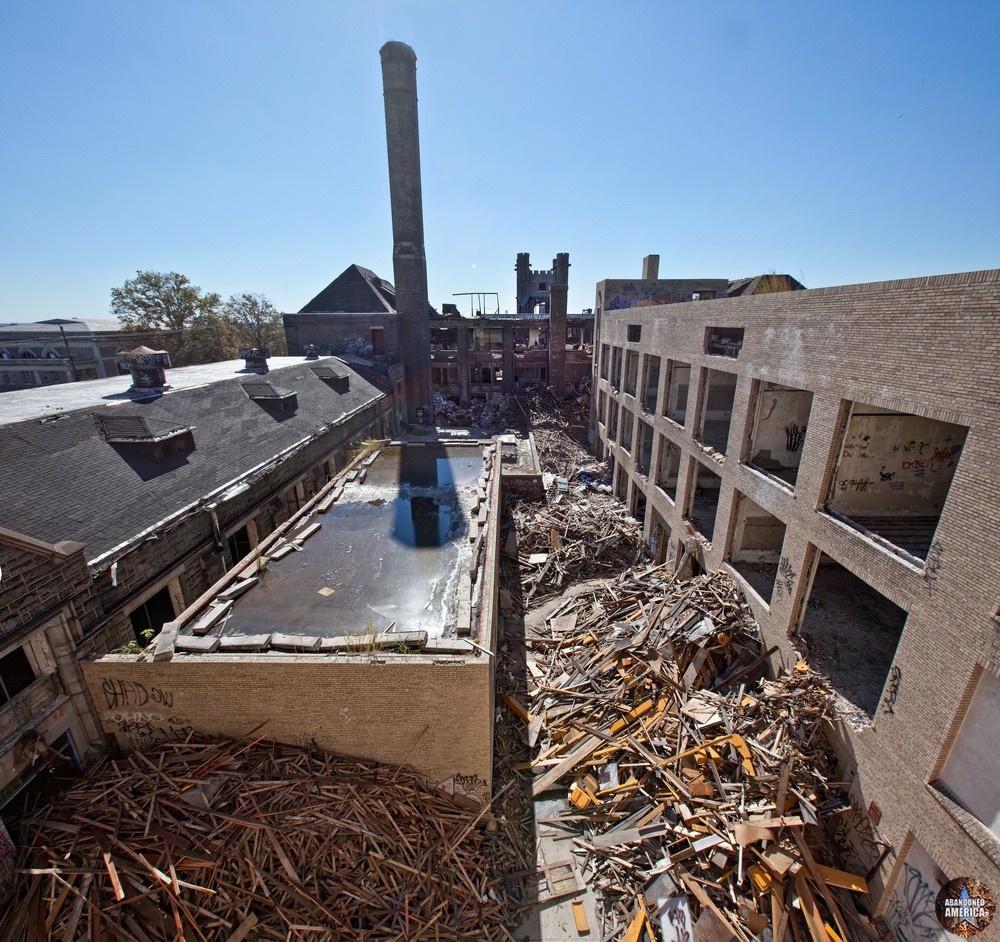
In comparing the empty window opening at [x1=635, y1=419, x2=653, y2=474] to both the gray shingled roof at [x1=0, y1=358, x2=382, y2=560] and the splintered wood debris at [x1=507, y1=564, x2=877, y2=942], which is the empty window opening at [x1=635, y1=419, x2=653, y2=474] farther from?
the gray shingled roof at [x1=0, y1=358, x2=382, y2=560]

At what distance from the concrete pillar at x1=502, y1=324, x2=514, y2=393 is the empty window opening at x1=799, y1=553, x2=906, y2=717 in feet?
104

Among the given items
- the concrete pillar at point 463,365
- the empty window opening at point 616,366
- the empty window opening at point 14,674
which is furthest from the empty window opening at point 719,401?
the concrete pillar at point 463,365

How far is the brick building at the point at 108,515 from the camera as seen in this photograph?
25.1 ft

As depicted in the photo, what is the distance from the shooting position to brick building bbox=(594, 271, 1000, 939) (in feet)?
20.2

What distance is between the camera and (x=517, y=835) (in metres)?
9.47

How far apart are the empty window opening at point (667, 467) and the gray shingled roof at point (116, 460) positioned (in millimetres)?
14282

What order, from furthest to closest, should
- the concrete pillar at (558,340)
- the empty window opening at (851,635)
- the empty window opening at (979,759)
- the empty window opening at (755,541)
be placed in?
1. the concrete pillar at (558,340)
2. the empty window opening at (755,541)
3. the empty window opening at (851,635)
4. the empty window opening at (979,759)

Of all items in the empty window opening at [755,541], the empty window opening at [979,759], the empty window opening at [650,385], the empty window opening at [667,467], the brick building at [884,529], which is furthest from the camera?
the empty window opening at [650,385]

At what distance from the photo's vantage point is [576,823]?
9734mm

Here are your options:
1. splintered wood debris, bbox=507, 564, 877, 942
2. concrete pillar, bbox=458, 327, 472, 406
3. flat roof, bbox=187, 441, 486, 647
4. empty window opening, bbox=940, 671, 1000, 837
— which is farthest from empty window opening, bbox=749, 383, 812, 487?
concrete pillar, bbox=458, 327, 472, 406

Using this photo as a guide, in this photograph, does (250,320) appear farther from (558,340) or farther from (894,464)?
(894,464)

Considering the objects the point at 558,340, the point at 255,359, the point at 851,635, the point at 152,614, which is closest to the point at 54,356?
the point at 255,359

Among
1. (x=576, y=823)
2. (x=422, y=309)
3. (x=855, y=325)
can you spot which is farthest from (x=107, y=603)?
(x=422, y=309)

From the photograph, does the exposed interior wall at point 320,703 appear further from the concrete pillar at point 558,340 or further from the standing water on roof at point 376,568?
the concrete pillar at point 558,340
